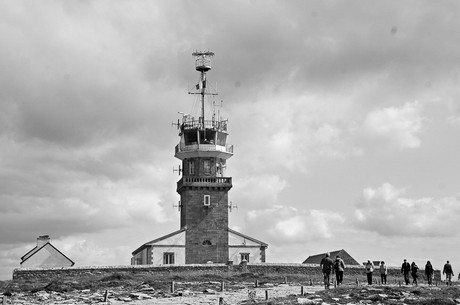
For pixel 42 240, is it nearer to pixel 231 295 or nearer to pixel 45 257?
pixel 45 257

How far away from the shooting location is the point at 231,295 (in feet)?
112

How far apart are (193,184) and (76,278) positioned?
1821 centimetres

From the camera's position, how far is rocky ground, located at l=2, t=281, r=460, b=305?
29.3 meters

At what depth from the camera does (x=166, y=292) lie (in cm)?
3562

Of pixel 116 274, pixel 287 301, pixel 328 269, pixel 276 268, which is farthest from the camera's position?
pixel 276 268

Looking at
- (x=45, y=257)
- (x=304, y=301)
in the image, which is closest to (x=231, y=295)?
(x=304, y=301)

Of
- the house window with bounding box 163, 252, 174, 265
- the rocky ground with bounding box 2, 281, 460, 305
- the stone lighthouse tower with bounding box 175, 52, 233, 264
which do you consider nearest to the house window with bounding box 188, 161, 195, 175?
the stone lighthouse tower with bounding box 175, 52, 233, 264

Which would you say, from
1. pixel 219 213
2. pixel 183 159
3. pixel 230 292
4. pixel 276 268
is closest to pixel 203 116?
pixel 183 159

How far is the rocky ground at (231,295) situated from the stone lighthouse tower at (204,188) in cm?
2410

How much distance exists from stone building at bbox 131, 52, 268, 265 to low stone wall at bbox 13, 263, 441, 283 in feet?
36.3

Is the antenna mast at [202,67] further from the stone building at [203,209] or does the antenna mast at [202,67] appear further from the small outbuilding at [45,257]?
the small outbuilding at [45,257]

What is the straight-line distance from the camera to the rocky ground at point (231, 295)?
29297mm

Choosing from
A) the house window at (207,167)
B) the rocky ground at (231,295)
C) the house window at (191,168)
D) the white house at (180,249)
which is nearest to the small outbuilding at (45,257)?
the white house at (180,249)

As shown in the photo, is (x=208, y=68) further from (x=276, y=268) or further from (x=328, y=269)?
(x=328, y=269)
